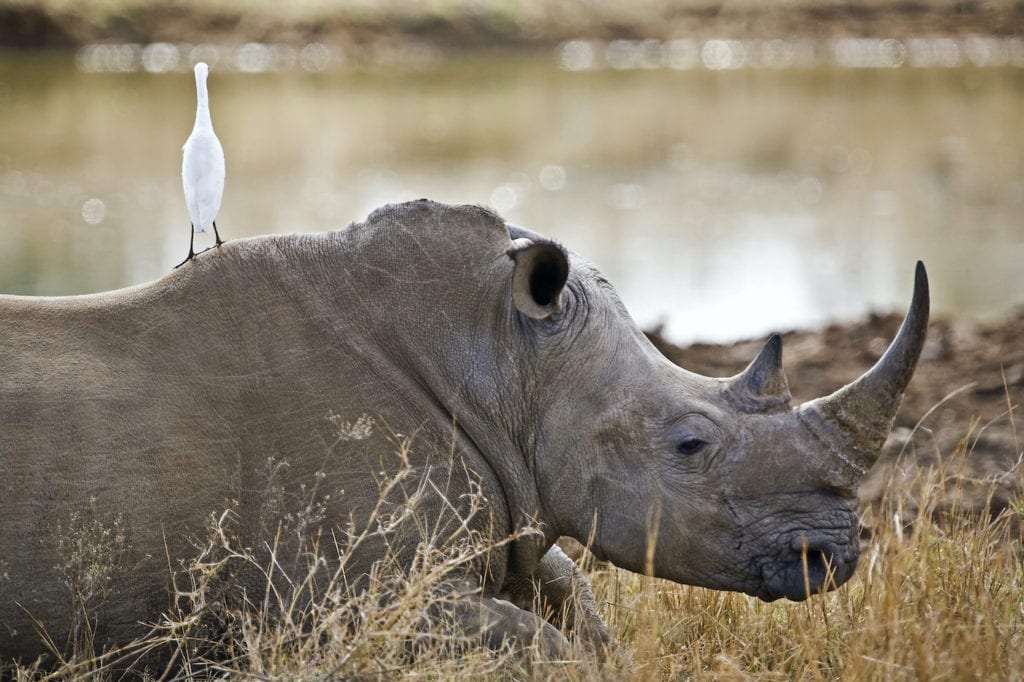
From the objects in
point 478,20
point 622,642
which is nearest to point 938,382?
point 622,642

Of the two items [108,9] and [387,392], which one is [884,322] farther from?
[108,9]

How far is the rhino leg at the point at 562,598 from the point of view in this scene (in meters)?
4.70

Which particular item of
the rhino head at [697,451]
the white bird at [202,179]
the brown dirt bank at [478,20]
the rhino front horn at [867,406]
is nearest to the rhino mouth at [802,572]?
the rhino head at [697,451]

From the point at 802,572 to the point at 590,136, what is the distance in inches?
823

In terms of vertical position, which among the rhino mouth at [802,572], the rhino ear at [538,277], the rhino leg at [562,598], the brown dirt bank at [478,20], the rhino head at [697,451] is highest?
the brown dirt bank at [478,20]

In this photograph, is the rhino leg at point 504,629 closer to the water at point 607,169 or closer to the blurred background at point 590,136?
the blurred background at point 590,136

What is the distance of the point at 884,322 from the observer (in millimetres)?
9984

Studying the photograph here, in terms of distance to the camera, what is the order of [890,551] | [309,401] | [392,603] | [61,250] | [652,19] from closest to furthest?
[392,603]
[309,401]
[890,551]
[61,250]
[652,19]

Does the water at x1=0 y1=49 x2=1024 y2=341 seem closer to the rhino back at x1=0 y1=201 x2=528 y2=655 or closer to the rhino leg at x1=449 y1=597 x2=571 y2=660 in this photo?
the rhino back at x1=0 y1=201 x2=528 y2=655

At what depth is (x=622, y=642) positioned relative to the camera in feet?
16.7

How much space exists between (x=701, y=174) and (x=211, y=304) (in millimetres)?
17017

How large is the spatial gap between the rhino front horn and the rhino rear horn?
4.3 inches

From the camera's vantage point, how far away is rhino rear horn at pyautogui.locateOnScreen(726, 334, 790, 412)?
15.0ft

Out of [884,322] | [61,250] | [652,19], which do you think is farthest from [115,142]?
[652,19]
